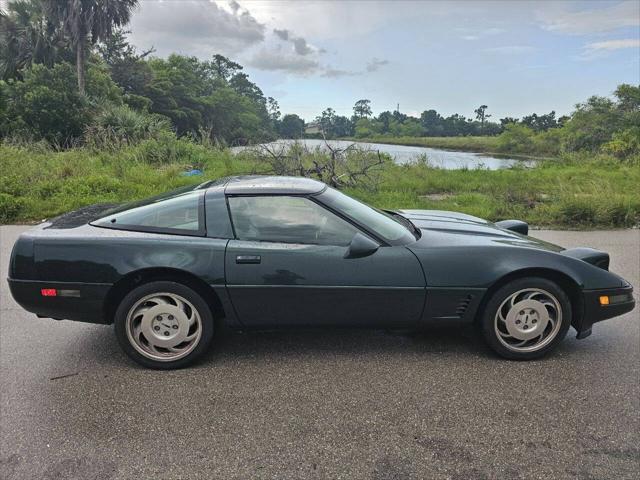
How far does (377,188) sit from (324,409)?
326 inches

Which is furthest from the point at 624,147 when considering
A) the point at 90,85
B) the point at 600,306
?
the point at 90,85

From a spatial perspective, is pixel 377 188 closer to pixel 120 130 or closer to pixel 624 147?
pixel 120 130

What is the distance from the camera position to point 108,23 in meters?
35.9

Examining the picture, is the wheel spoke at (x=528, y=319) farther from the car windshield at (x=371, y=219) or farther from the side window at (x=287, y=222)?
the side window at (x=287, y=222)

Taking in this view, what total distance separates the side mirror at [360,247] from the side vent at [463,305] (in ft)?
2.20

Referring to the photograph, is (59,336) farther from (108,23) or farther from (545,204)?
(108,23)

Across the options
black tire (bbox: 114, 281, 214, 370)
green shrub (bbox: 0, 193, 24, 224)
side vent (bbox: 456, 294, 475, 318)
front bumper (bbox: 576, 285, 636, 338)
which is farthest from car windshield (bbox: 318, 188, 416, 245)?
green shrub (bbox: 0, 193, 24, 224)

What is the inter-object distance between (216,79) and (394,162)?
69.0 metres

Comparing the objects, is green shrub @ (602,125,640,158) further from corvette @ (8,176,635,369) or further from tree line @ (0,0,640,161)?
corvette @ (8,176,635,369)

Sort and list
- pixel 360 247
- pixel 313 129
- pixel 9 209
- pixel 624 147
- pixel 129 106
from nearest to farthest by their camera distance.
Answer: pixel 360 247
pixel 9 209
pixel 313 129
pixel 624 147
pixel 129 106

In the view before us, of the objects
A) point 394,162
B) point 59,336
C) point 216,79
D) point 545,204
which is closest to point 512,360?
point 59,336

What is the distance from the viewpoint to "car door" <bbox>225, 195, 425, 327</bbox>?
307 cm

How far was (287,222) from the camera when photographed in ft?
10.6

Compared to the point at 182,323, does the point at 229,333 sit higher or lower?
lower
